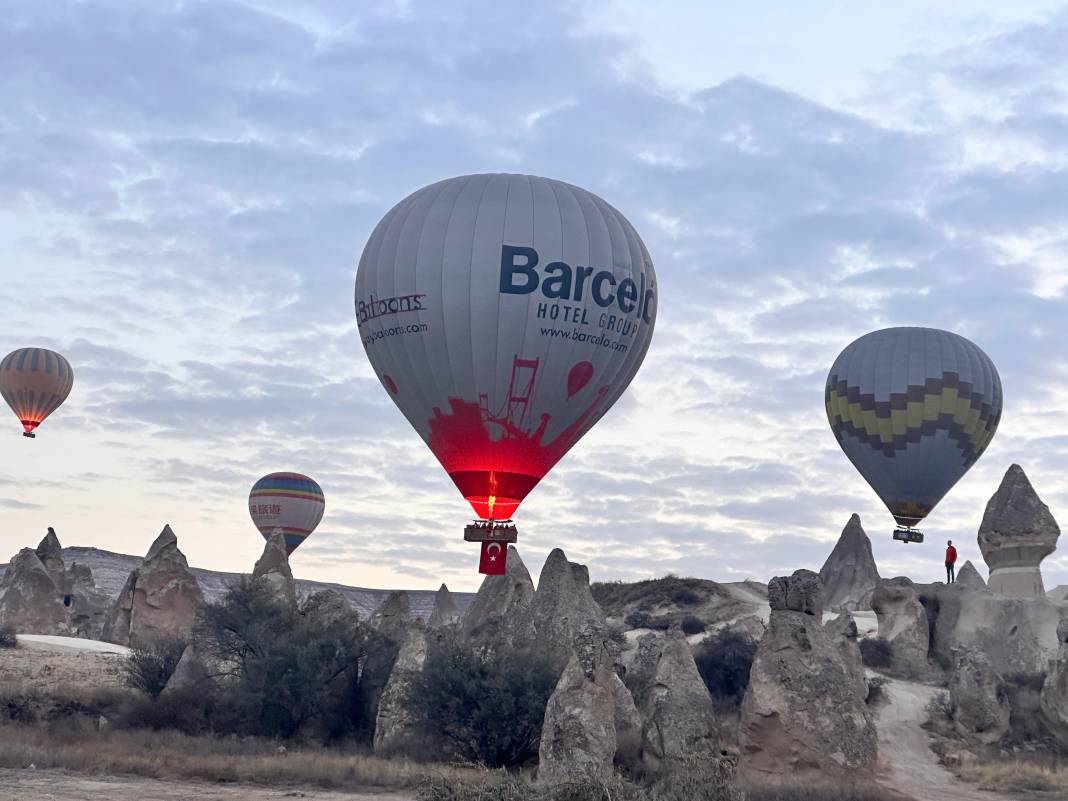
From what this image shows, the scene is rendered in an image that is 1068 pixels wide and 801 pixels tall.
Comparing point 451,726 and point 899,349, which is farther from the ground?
point 899,349

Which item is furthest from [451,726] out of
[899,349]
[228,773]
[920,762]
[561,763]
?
[899,349]

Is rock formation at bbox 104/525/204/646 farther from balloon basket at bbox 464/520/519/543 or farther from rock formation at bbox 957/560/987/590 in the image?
rock formation at bbox 957/560/987/590

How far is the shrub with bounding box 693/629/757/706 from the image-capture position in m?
32.0

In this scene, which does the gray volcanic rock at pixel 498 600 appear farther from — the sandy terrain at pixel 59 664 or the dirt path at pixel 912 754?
the sandy terrain at pixel 59 664

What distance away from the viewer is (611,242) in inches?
1156

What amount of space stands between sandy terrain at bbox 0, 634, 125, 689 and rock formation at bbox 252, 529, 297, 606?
4106mm

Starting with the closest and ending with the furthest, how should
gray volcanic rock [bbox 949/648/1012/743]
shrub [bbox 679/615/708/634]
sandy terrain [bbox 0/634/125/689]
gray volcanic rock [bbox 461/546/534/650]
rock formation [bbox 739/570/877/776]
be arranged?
rock formation [bbox 739/570/877/776], gray volcanic rock [bbox 949/648/1012/743], sandy terrain [bbox 0/634/125/689], gray volcanic rock [bbox 461/546/534/650], shrub [bbox 679/615/708/634]

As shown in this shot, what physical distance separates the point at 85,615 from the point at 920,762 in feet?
143

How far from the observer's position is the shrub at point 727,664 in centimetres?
3203

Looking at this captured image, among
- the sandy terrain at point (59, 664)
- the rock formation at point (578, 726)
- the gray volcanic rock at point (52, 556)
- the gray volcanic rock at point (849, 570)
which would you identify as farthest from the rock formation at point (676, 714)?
the gray volcanic rock at point (52, 556)

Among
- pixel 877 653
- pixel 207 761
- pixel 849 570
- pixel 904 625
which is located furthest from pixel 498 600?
pixel 849 570

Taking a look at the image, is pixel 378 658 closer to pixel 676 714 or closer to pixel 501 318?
pixel 501 318

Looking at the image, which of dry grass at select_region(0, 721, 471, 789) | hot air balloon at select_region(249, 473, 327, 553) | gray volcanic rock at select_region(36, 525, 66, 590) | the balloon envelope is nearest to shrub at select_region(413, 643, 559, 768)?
dry grass at select_region(0, 721, 471, 789)

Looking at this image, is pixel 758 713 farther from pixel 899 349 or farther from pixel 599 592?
pixel 599 592
